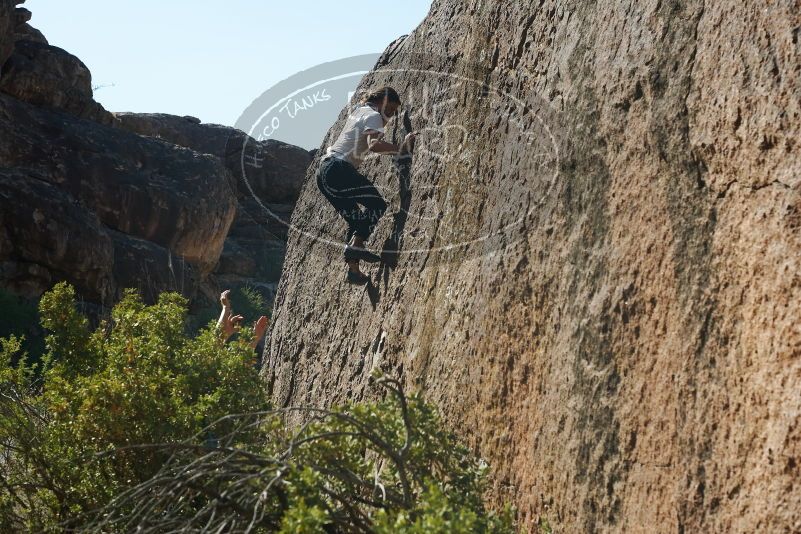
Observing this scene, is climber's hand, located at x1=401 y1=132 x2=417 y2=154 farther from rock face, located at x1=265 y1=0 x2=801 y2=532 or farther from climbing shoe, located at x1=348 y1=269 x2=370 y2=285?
climbing shoe, located at x1=348 y1=269 x2=370 y2=285

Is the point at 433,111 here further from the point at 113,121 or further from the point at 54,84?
the point at 113,121

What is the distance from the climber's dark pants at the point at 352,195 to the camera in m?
7.36

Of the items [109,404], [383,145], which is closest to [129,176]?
[383,145]

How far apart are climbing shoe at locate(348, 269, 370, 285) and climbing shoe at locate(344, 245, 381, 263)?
107 mm

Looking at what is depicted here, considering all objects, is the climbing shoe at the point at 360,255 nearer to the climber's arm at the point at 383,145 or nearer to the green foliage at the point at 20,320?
the climber's arm at the point at 383,145

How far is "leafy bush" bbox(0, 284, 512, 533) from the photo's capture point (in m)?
3.94

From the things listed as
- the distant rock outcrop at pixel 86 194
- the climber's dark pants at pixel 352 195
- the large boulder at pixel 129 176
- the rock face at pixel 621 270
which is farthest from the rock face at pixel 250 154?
the rock face at pixel 621 270

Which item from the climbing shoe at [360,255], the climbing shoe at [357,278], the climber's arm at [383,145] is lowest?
the climbing shoe at [357,278]

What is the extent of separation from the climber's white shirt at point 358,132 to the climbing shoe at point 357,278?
2.61 ft

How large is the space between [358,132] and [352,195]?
45 cm

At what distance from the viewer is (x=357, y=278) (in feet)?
23.9

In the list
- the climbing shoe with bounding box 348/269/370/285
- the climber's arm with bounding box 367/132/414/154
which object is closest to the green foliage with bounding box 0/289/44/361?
the climbing shoe with bounding box 348/269/370/285

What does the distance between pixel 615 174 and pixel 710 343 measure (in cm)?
100

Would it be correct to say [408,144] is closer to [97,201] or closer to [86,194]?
[86,194]
